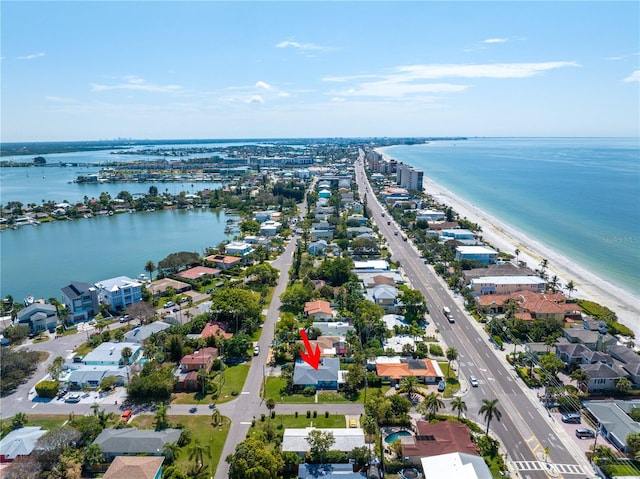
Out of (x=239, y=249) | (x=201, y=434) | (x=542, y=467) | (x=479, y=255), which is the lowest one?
(x=542, y=467)

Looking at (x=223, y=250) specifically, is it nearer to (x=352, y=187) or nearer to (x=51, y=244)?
(x=51, y=244)

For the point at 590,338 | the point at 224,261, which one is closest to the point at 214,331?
the point at 224,261

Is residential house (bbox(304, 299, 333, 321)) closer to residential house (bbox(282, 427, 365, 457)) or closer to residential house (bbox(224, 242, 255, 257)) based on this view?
residential house (bbox(282, 427, 365, 457))

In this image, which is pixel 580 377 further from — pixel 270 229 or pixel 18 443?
pixel 270 229

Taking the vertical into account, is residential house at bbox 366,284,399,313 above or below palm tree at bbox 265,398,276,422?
above

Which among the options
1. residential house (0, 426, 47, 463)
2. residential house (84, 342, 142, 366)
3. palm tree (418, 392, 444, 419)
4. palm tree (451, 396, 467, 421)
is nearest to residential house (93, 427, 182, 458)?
residential house (0, 426, 47, 463)

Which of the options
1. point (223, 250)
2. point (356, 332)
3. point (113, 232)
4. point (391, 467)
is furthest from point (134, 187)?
point (391, 467)

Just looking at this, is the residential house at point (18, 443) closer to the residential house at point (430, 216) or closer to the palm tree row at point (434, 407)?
the palm tree row at point (434, 407)
